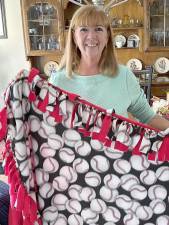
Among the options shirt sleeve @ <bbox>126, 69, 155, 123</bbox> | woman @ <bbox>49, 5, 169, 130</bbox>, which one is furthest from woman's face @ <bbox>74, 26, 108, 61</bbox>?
shirt sleeve @ <bbox>126, 69, 155, 123</bbox>

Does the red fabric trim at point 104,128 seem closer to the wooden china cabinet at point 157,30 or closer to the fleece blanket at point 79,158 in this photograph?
the fleece blanket at point 79,158

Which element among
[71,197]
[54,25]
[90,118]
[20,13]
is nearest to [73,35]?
[90,118]

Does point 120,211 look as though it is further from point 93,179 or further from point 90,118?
point 90,118

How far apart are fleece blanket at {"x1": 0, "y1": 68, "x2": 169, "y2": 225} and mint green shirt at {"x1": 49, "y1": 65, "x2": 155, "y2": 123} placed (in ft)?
1.26

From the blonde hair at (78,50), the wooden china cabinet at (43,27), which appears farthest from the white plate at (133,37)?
the blonde hair at (78,50)

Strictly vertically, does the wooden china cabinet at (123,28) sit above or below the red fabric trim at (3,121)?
above

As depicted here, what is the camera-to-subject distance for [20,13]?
3.50 metres

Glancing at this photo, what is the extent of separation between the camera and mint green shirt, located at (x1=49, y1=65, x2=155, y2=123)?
122cm

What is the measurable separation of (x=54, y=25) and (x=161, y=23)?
110 cm

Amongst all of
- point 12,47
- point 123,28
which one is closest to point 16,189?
point 123,28

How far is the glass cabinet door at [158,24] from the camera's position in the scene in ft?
10.3

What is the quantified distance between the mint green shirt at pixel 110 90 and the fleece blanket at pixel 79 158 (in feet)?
1.26

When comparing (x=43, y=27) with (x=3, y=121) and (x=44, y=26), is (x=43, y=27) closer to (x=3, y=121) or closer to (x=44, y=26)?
(x=44, y=26)

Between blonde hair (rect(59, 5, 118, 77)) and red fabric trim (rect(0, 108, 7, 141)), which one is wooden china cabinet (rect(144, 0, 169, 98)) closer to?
blonde hair (rect(59, 5, 118, 77))
